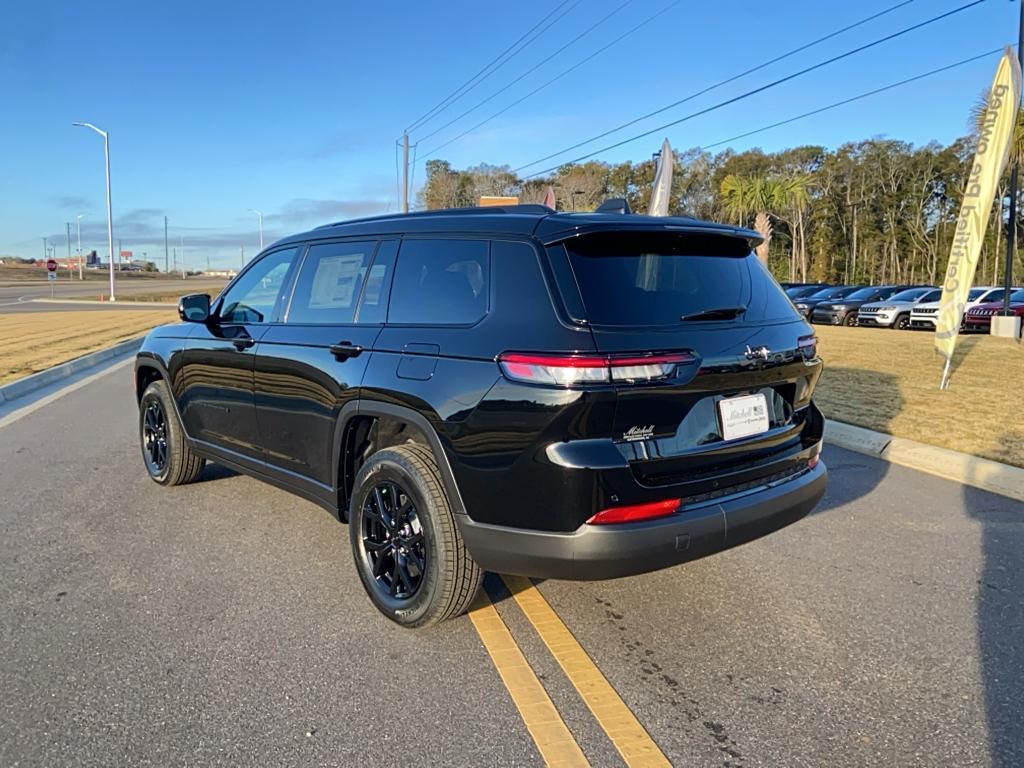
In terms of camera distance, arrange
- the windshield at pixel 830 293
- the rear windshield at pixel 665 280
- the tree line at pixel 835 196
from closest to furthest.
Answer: the rear windshield at pixel 665 280, the windshield at pixel 830 293, the tree line at pixel 835 196

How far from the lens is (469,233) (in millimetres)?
3473

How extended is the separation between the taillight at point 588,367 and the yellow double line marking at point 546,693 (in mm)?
1184

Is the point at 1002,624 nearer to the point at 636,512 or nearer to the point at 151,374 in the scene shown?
the point at 636,512

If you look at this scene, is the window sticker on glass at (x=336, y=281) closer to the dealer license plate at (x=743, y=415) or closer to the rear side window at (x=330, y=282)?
the rear side window at (x=330, y=282)

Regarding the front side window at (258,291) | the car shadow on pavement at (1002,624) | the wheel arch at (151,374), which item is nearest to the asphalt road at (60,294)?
the wheel arch at (151,374)

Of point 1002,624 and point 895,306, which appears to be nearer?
point 1002,624

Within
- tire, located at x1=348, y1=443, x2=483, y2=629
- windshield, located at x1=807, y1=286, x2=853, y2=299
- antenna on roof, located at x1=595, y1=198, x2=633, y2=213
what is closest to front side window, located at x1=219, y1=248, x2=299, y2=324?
tire, located at x1=348, y1=443, x2=483, y2=629

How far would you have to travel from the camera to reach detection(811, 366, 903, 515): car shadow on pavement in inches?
227

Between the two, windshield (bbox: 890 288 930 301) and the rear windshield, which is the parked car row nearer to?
windshield (bbox: 890 288 930 301)

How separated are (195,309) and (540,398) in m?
3.33

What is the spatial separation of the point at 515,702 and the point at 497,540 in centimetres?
60

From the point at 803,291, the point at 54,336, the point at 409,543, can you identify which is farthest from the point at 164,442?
the point at 803,291

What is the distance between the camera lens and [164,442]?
5.76 metres

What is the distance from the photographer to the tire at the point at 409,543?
10.7 ft
